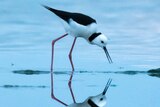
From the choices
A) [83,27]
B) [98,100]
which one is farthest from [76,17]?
[98,100]

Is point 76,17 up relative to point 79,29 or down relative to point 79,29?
up

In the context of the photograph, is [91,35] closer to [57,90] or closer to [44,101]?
[57,90]

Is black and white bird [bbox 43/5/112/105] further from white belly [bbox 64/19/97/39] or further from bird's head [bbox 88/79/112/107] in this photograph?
bird's head [bbox 88/79/112/107]

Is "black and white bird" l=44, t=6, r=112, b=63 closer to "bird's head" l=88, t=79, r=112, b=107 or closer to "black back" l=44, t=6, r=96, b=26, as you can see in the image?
"black back" l=44, t=6, r=96, b=26

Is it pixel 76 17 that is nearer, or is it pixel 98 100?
pixel 98 100

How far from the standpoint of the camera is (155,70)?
11562mm

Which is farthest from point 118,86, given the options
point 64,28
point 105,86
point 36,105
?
point 36,105

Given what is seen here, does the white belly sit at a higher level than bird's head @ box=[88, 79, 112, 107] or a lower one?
lower

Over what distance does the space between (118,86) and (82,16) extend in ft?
4.52

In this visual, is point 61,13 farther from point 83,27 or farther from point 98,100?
point 98,100

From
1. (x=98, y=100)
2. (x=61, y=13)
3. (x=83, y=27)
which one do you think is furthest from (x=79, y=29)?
(x=98, y=100)

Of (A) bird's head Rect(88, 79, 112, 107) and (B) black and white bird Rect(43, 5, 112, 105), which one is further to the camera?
(B) black and white bird Rect(43, 5, 112, 105)

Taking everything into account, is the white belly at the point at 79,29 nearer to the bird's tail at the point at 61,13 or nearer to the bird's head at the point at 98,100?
the bird's tail at the point at 61,13

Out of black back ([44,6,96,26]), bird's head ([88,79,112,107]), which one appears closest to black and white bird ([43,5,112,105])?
black back ([44,6,96,26])
